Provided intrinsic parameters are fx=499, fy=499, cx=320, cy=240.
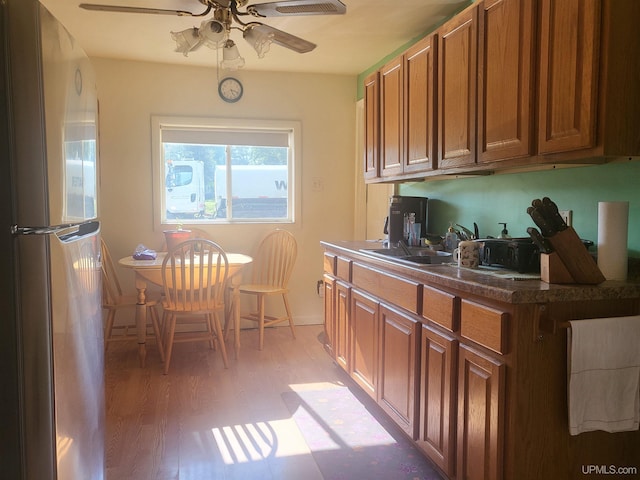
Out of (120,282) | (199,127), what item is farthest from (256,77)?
(120,282)

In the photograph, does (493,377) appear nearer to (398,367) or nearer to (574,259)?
(574,259)

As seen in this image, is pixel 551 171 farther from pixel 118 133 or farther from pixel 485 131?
pixel 118 133

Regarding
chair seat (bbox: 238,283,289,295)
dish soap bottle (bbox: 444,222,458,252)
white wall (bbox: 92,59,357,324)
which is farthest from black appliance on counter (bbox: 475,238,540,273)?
white wall (bbox: 92,59,357,324)

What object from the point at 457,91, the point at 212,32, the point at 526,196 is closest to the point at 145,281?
the point at 212,32

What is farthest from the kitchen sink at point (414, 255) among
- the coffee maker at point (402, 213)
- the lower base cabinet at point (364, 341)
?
the lower base cabinet at point (364, 341)

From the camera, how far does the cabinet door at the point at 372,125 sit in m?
3.42

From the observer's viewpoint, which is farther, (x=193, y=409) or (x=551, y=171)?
(x=193, y=409)

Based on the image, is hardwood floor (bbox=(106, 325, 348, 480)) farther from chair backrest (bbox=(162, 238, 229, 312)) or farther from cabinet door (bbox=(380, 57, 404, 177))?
cabinet door (bbox=(380, 57, 404, 177))

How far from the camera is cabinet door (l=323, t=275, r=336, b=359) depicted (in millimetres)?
3443

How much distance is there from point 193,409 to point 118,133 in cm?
262

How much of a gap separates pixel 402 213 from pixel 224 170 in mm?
2062

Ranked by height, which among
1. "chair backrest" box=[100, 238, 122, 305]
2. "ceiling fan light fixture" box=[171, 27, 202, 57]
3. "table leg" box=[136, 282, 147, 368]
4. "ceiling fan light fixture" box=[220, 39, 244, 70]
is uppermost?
"ceiling fan light fixture" box=[171, 27, 202, 57]

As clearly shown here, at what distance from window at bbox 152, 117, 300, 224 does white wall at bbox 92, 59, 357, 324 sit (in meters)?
0.09

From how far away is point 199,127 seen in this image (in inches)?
180
